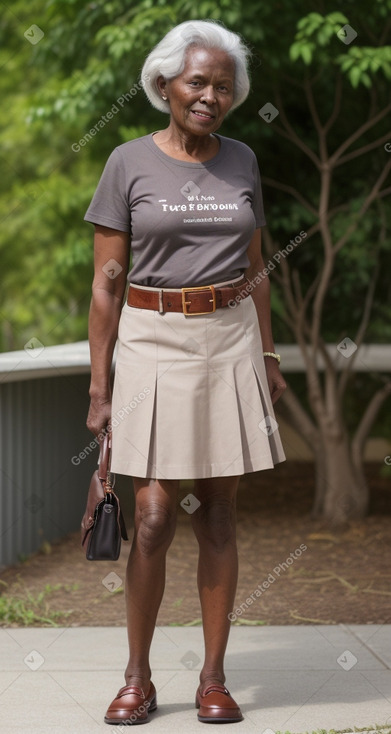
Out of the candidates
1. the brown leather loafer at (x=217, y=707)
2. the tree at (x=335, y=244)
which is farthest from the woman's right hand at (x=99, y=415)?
the tree at (x=335, y=244)

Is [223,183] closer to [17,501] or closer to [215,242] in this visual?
[215,242]

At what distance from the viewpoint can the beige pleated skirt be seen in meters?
3.80

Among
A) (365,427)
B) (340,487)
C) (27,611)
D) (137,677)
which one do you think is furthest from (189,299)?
(365,427)

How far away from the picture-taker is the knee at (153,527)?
3795 millimetres

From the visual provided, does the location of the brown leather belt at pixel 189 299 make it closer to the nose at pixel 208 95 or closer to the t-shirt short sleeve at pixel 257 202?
the t-shirt short sleeve at pixel 257 202

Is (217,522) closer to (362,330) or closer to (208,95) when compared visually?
(208,95)

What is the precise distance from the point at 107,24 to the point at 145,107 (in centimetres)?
63

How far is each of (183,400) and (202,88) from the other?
99cm

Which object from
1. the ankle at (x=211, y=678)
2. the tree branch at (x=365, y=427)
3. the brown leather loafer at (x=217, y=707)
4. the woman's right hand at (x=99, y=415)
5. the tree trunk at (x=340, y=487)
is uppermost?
the woman's right hand at (x=99, y=415)

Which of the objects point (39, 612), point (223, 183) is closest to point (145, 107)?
point (39, 612)

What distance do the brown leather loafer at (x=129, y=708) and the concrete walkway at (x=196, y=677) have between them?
0.12 feet

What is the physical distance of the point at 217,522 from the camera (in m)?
3.89

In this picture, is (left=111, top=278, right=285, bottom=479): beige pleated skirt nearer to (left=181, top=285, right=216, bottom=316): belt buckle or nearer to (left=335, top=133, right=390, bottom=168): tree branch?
(left=181, top=285, right=216, bottom=316): belt buckle

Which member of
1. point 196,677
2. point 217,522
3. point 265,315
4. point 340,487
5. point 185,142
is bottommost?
point 340,487
